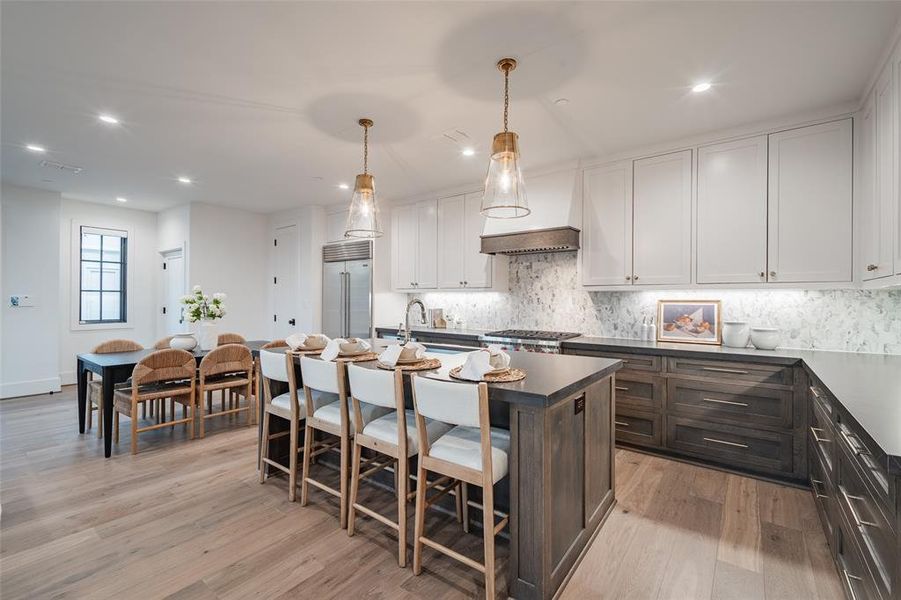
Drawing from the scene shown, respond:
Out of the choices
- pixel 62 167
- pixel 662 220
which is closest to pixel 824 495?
pixel 662 220

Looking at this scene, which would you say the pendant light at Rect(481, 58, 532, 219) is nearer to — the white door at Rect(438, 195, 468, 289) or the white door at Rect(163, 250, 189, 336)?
the white door at Rect(438, 195, 468, 289)

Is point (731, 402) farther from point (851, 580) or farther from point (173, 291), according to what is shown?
point (173, 291)

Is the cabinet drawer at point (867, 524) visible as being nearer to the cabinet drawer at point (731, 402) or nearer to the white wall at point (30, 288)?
the cabinet drawer at point (731, 402)

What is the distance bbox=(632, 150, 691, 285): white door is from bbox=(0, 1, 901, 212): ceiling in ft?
0.82

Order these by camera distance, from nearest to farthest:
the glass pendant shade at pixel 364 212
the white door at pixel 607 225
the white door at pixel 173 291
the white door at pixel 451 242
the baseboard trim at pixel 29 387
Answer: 1. the glass pendant shade at pixel 364 212
2. the white door at pixel 607 225
3. the white door at pixel 451 242
4. the baseboard trim at pixel 29 387
5. the white door at pixel 173 291

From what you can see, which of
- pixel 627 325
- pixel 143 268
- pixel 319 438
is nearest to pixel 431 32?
pixel 319 438

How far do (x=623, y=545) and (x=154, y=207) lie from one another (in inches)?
287

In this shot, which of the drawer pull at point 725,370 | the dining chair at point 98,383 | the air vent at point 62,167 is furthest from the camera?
the air vent at point 62,167

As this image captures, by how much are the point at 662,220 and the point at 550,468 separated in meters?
2.70

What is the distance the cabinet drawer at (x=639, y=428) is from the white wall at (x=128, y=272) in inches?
275

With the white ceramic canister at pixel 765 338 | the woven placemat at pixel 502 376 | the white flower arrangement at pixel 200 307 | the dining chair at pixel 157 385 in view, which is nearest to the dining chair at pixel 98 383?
the dining chair at pixel 157 385

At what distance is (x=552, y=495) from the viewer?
1.74 m

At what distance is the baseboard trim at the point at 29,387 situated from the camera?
5.06 metres

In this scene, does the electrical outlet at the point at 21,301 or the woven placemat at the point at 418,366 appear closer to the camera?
the woven placemat at the point at 418,366
